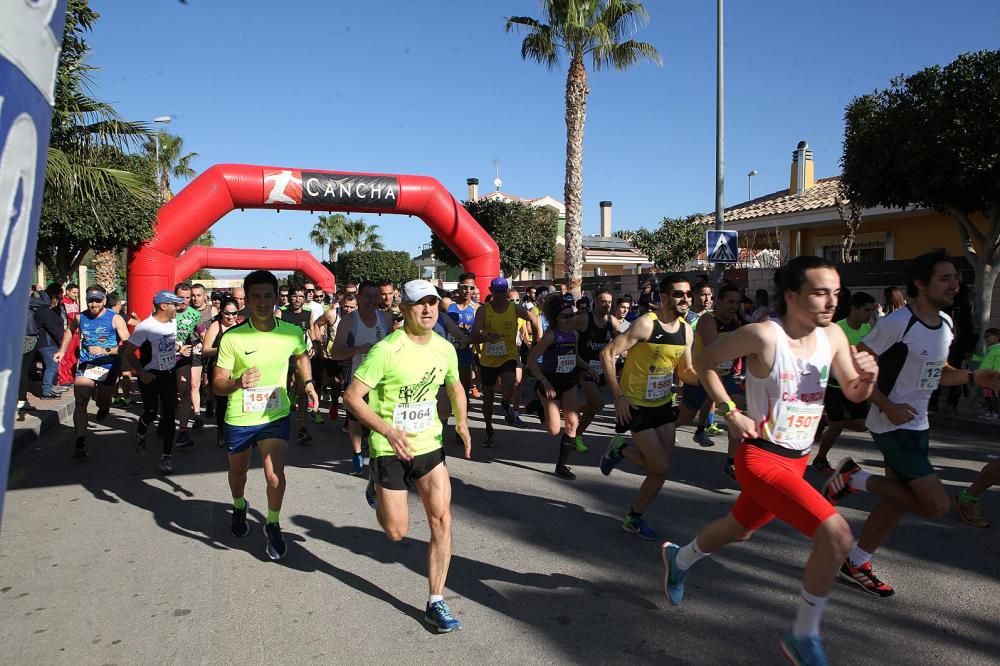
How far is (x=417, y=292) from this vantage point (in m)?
3.71

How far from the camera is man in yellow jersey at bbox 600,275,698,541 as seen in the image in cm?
471

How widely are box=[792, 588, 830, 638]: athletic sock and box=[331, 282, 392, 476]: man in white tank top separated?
4580mm

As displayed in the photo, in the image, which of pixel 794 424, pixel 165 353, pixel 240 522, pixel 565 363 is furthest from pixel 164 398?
pixel 794 424

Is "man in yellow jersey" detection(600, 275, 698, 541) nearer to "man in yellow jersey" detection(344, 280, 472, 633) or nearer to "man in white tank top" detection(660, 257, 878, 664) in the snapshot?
"man in white tank top" detection(660, 257, 878, 664)

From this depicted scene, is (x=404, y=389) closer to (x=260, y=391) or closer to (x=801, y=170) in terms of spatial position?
(x=260, y=391)

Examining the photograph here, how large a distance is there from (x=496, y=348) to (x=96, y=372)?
14.6 feet

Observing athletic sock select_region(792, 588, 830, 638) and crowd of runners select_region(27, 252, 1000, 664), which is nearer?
athletic sock select_region(792, 588, 830, 638)

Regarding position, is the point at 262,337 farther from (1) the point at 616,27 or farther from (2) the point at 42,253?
(1) the point at 616,27

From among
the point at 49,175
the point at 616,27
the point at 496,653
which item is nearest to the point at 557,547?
the point at 496,653

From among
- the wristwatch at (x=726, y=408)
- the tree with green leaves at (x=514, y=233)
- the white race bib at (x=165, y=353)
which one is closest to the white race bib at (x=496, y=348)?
the white race bib at (x=165, y=353)

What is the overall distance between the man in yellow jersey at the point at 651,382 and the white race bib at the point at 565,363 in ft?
6.25

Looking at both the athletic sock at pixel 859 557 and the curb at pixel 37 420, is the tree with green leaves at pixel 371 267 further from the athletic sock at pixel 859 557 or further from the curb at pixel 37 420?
the athletic sock at pixel 859 557

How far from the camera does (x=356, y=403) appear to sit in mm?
3465

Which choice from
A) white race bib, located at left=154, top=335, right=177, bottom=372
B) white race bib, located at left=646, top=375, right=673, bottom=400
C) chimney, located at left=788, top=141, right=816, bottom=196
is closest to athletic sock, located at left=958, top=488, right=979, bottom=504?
white race bib, located at left=646, top=375, right=673, bottom=400
